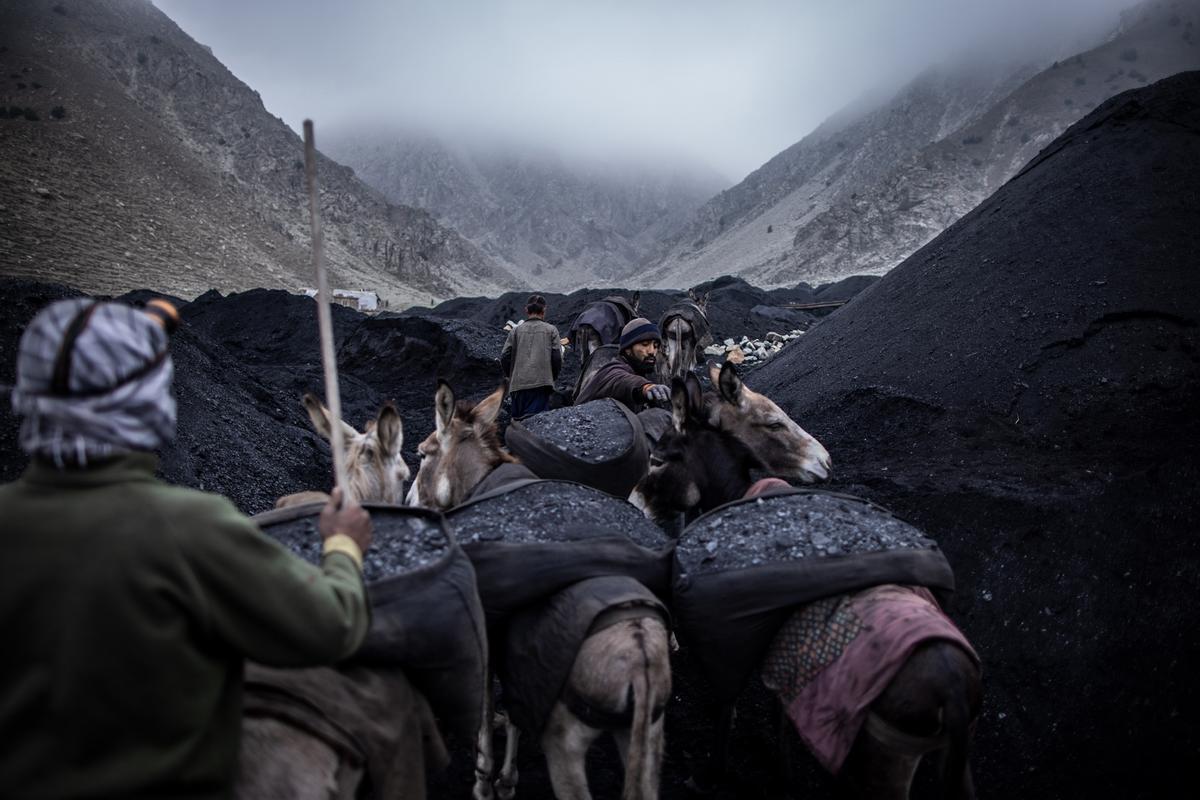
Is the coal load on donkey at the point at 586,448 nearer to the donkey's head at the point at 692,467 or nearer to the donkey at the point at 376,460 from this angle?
the donkey's head at the point at 692,467

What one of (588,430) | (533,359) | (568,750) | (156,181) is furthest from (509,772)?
(156,181)

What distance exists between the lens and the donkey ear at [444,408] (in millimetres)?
4039

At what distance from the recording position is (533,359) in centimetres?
819

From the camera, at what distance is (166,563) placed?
4.25 feet

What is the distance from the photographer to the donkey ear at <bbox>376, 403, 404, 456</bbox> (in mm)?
3475

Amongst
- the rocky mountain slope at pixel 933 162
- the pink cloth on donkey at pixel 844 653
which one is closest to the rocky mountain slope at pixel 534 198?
the rocky mountain slope at pixel 933 162

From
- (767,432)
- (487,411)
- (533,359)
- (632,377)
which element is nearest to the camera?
(487,411)

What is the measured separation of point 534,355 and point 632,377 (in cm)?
250

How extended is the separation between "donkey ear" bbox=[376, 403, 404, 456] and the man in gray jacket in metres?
4.56

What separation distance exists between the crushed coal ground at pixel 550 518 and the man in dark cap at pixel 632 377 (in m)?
2.53

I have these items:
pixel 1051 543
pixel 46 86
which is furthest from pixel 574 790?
pixel 46 86

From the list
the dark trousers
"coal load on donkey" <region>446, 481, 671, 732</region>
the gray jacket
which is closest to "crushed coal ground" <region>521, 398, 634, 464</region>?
"coal load on donkey" <region>446, 481, 671, 732</region>

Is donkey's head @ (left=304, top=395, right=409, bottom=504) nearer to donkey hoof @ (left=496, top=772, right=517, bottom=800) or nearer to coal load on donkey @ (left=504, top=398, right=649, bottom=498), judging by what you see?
coal load on donkey @ (left=504, top=398, right=649, bottom=498)

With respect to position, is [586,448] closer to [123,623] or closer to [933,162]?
[123,623]
